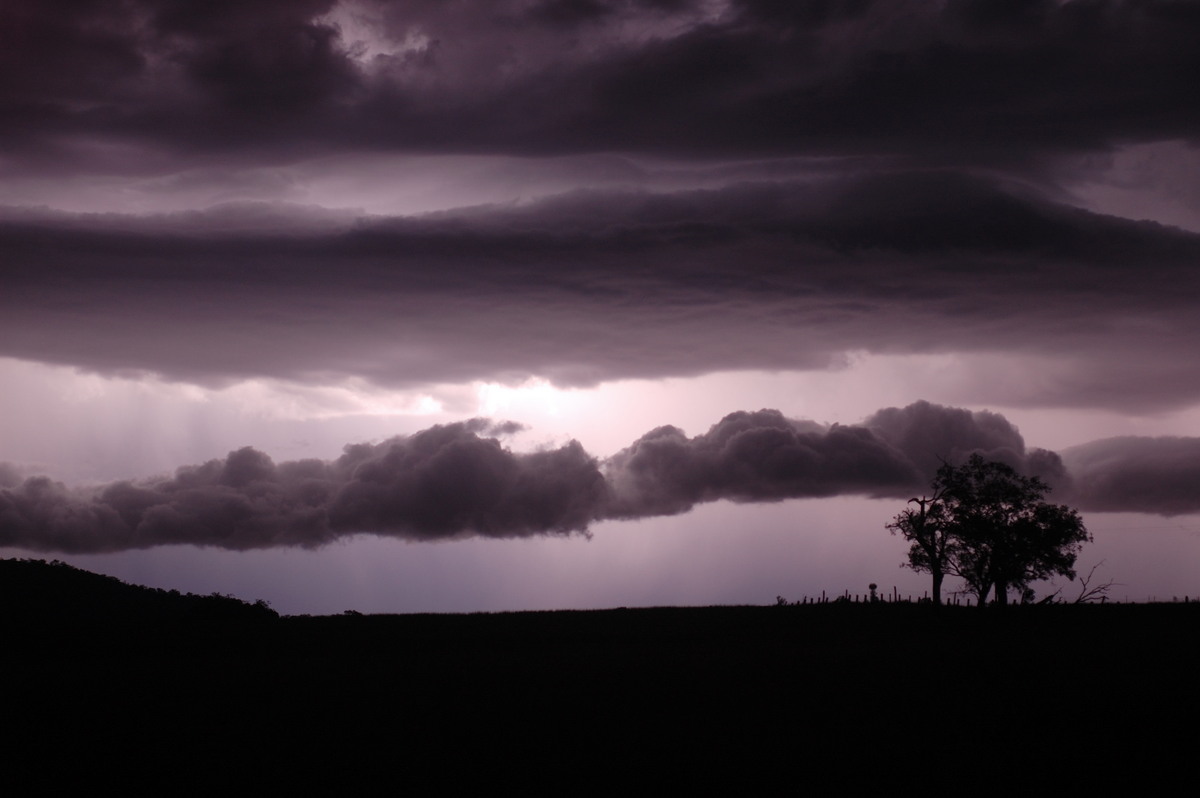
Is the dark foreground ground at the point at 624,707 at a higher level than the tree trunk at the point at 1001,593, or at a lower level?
lower

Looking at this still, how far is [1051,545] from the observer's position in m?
90.7

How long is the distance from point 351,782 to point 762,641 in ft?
162

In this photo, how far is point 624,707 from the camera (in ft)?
174

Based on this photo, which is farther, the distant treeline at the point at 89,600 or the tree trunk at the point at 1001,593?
the distant treeline at the point at 89,600

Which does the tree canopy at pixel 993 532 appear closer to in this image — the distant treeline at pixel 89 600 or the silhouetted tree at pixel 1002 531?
the silhouetted tree at pixel 1002 531

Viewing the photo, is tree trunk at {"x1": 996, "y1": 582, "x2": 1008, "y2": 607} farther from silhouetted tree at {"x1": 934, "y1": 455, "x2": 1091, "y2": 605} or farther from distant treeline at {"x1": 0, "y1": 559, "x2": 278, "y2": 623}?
distant treeline at {"x1": 0, "y1": 559, "x2": 278, "y2": 623}

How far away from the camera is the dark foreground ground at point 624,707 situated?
40.2 metres

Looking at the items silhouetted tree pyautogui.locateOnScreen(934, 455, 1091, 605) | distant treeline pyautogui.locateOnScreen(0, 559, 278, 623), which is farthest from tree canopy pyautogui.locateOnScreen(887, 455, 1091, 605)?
distant treeline pyautogui.locateOnScreen(0, 559, 278, 623)

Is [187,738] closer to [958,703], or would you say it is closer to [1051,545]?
[958,703]

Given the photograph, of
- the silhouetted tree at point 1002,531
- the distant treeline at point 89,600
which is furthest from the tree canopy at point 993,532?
the distant treeline at point 89,600

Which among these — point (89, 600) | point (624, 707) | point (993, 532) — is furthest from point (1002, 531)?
point (89, 600)

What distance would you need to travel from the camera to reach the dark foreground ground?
132ft

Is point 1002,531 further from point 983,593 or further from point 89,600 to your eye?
point 89,600

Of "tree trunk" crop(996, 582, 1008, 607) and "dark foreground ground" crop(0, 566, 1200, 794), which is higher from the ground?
"tree trunk" crop(996, 582, 1008, 607)
